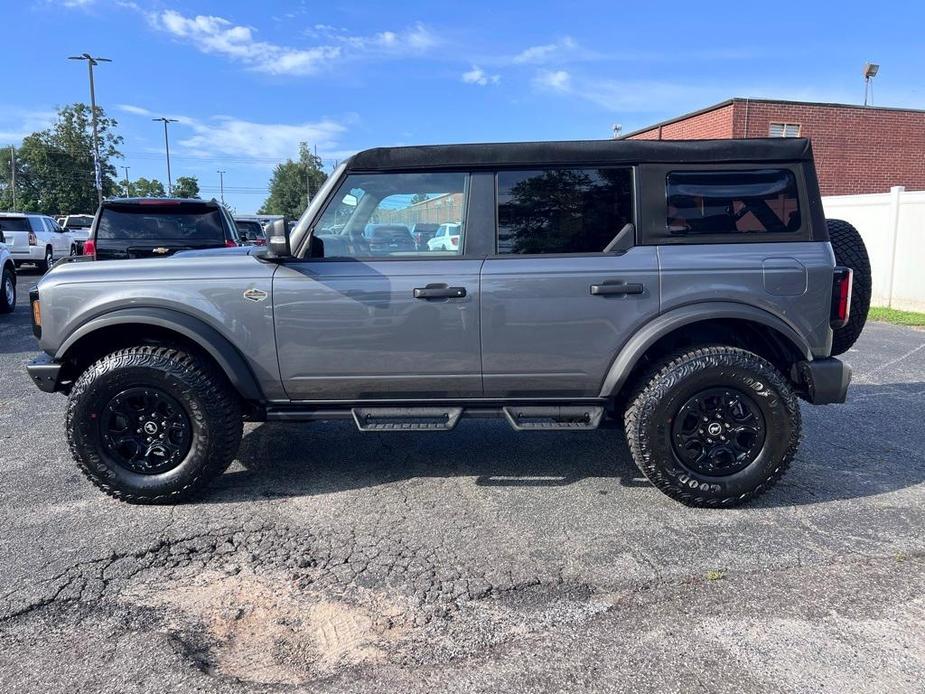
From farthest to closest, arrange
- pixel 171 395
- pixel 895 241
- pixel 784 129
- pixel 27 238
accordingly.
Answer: pixel 784 129
pixel 27 238
pixel 895 241
pixel 171 395

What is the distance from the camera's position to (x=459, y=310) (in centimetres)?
373

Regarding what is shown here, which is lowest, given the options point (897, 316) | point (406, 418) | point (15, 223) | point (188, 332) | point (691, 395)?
point (897, 316)

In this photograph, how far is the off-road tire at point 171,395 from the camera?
3.76 metres

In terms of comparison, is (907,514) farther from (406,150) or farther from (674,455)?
(406,150)

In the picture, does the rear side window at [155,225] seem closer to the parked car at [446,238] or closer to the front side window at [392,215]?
the front side window at [392,215]

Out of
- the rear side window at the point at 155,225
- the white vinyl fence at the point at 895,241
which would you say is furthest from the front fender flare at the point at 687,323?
the white vinyl fence at the point at 895,241

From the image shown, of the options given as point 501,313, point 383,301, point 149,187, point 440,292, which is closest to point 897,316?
point 501,313

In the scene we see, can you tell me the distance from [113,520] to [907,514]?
4324mm

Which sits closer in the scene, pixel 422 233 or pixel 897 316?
pixel 422 233

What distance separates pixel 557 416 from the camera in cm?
385

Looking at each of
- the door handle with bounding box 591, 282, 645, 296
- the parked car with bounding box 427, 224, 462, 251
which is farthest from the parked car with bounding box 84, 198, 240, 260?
the door handle with bounding box 591, 282, 645, 296

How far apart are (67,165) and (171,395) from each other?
176ft

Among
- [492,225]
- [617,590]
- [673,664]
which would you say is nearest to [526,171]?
[492,225]

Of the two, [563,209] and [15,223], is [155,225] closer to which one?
[563,209]
